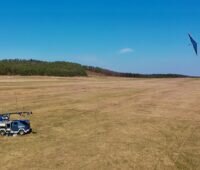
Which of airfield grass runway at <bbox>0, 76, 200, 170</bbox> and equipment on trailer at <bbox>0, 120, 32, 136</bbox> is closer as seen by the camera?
airfield grass runway at <bbox>0, 76, 200, 170</bbox>

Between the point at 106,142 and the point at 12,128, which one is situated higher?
the point at 12,128

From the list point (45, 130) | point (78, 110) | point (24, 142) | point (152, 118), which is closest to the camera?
point (24, 142)

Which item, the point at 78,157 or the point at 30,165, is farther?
the point at 78,157

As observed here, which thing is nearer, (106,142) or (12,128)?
(106,142)

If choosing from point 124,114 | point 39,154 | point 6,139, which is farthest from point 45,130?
point 124,114

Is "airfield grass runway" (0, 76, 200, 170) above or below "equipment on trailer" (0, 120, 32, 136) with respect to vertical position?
below

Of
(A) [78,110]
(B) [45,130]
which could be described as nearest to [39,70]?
(A) [78,110]

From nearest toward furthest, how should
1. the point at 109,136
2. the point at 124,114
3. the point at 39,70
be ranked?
the point at 109,136 → the point at 124,114 → the point at 39,70

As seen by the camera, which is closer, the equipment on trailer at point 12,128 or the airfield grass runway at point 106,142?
the airfield grass runway at point 106,142

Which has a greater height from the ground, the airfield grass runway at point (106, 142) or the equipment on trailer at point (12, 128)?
the equipment on trailer at point (12, 128)

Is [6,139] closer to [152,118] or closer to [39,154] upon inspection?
[39,154]
